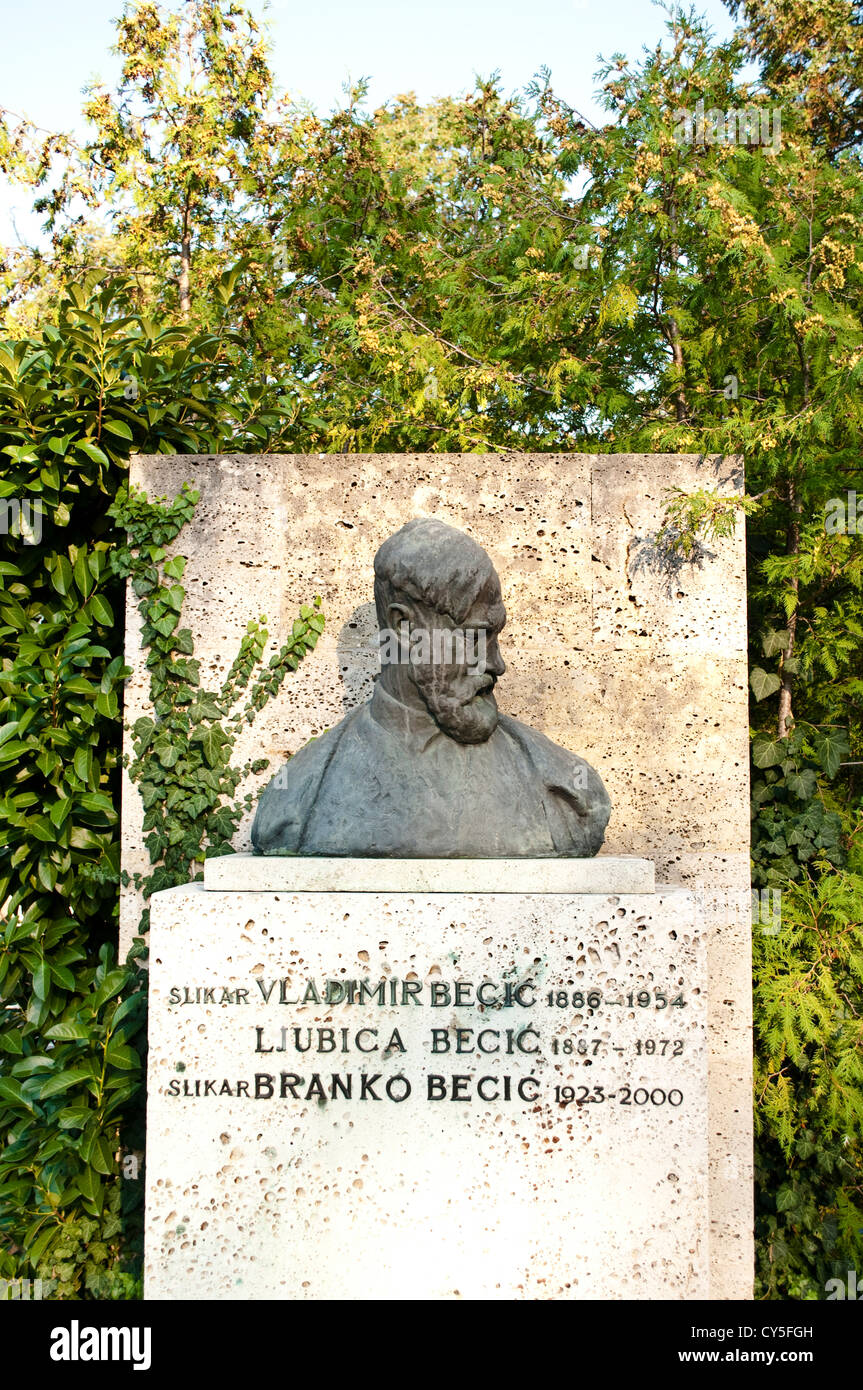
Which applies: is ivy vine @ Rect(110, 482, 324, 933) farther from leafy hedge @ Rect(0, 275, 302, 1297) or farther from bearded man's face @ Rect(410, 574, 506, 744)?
bearded man's face @ Rect(410, 574, 506, 744)

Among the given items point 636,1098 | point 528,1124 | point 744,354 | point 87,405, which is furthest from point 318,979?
point 744,354

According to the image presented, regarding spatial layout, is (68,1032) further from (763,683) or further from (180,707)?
(763,683)

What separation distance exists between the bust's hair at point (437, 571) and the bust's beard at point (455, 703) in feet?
0.55

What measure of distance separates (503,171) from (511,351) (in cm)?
105

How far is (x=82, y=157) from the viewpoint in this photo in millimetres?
7559

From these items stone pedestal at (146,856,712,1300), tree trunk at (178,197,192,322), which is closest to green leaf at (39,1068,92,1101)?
stone pedestal at (146,856,712,1300)

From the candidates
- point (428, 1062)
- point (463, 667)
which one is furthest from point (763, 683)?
point (428, 1062)

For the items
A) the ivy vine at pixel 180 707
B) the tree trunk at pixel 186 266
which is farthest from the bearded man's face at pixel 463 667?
the tree trunk at pixel 186 266

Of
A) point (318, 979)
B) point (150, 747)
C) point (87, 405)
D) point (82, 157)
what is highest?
point (82, 157)

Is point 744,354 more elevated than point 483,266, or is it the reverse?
point 483,266

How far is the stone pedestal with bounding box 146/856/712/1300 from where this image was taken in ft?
8.61

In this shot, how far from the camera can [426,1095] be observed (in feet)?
8.65

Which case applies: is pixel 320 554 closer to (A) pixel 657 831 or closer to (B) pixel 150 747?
(B) pixel 150 747

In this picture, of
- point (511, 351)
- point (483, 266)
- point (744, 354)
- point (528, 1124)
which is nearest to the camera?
point (528, 1124)
